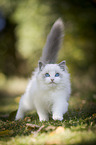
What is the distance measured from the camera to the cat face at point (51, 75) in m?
2.65

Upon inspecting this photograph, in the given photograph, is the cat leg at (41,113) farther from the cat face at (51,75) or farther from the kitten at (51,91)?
the cat face at (51,75)

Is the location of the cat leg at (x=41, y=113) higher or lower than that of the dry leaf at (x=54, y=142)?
higher

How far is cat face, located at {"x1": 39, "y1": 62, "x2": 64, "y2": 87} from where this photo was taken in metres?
2.65

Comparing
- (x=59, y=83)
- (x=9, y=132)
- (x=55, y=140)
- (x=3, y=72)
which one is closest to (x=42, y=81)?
(x=59, y=83)

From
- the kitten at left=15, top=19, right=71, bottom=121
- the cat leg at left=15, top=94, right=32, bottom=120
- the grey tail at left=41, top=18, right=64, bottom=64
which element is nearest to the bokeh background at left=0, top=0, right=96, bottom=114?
the cat leg at left=15, top=94, right=32, bottom=120

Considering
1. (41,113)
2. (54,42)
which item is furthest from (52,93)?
(54,42)

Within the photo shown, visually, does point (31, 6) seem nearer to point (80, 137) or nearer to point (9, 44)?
point (9, 44)

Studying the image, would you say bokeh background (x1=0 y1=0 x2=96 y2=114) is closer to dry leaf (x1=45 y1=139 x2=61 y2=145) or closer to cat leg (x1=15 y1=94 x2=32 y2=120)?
cat leg (x1=15 y1=94 x2=32 y2=120)

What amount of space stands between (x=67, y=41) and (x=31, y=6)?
8.08ft

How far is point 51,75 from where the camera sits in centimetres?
269

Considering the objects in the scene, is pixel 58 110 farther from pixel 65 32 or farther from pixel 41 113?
pixel 65 32

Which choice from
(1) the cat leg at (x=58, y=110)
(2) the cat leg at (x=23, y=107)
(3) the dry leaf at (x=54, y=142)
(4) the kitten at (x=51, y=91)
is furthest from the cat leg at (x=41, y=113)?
(3) the dry leaf at (x=54, y=142)

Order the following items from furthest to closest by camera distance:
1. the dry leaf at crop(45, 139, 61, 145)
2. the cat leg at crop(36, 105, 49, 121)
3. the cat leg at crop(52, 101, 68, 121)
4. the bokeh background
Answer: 1. the bokeh background
2. the cat leg at crop(36, 105, 49, 121)
3. the cat leg at crop(52, 101, 68, 121)
4. the dry leaf at crop(45, 139, 61, 145)

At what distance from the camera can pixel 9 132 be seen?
2268 millimetres
